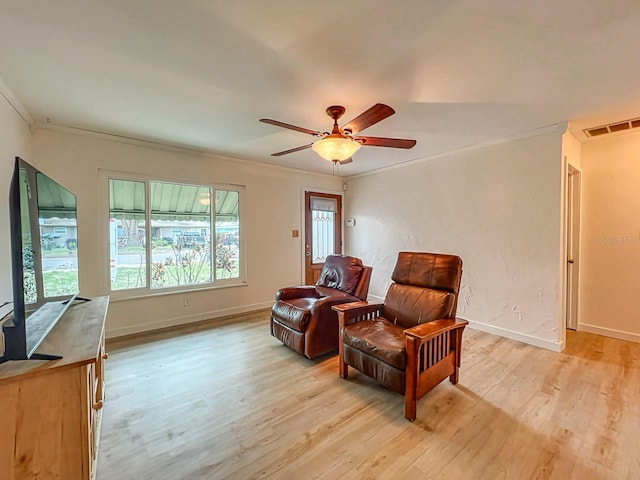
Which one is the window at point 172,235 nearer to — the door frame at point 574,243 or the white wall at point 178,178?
the white wall at point 178,178

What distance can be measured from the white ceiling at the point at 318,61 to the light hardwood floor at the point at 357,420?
7.86 ft

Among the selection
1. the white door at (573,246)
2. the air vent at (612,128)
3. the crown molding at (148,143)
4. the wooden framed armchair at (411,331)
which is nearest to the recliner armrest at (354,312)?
the wooden framed armchair at (411,331)

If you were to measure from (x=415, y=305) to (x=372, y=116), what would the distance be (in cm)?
163

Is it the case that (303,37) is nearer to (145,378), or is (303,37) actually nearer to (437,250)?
(145,378)

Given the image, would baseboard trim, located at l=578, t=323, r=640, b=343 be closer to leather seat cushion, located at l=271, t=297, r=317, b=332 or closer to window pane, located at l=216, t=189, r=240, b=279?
leather seat cushion, located at l=271, t=297, r=317, b=332

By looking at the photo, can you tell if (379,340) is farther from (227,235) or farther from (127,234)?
(127,234)

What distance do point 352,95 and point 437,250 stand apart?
2.72 meters

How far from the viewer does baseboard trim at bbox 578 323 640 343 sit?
3.25 m

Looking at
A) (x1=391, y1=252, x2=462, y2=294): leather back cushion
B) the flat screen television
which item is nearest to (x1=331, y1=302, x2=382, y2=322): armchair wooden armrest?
(x1=391, y1=252, x2=462, y2=294): leather back cushion

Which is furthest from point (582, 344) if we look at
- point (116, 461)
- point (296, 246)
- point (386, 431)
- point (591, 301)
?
point (116, 461)

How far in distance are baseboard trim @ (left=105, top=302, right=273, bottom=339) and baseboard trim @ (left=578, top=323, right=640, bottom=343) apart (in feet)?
14.1

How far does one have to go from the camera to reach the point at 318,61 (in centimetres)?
189

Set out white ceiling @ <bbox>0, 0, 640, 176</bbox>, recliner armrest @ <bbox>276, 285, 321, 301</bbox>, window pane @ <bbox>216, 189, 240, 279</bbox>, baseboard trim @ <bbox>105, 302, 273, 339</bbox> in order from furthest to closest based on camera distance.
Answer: window pane @ <bbox>216, 189, 240, 279</bbox> < baseboard trim @ <bbox>105, 302, 273, 339</bbox> < recliner armrest @ <bbox>276, 285, 321, 301</bbox> < white ceiling @ <bbox>0, 0, 640, 176</bbox>

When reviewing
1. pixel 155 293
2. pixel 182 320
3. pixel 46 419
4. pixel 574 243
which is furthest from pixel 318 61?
pixel 574 243
